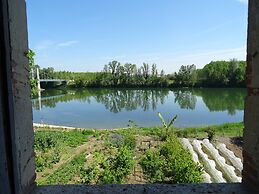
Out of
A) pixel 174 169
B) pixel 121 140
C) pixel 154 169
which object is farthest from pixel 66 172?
pixel 121 140

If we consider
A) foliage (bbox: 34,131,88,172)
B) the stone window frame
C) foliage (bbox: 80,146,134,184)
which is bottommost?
foliage (bbox: 34,131,88,172)

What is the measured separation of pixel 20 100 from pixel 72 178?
822cm

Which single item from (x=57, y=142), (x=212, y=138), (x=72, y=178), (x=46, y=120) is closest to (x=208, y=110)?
(x=212, y=138)

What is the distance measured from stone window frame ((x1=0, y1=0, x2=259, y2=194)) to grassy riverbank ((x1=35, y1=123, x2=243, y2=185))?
229 inches

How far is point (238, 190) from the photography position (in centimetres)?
168

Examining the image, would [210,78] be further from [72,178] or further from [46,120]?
[72,178]

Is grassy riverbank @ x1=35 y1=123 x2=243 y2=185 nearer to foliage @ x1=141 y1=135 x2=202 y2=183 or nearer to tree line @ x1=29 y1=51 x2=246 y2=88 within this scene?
foliage @ x1=141 y1=135 x2=202 y2=183

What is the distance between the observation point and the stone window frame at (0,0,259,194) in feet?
4.60

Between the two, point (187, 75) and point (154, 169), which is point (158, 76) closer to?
point (187, 75)

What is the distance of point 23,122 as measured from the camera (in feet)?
5.10

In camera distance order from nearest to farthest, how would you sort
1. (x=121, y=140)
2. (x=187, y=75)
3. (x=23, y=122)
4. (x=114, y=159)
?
1. (x=23, y=122)
2. (x=114, y=159)
3. (x=121, y=140)
4. (x=187, y=75)

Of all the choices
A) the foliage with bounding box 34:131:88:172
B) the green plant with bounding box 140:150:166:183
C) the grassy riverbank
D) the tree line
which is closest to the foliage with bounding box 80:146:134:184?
the grassy riverbank

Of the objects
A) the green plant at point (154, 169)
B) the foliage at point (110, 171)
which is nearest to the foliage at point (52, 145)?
Answer: the foliage at point (110, 171)

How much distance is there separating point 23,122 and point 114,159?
8648 mm
